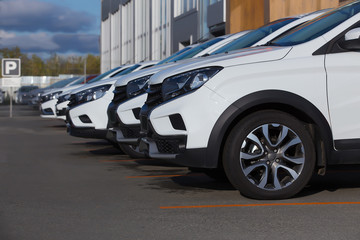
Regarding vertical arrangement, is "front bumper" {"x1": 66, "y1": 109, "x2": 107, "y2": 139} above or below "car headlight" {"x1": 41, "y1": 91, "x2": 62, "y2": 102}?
below

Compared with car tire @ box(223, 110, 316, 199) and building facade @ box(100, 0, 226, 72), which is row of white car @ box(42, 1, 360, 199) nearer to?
car tire @ box(223, 110, 316, 199)

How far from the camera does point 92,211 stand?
6051 mm

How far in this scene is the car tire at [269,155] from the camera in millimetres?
6324

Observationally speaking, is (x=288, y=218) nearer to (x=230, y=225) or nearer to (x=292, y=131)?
(x=230, y=225)

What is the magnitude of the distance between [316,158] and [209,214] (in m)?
1.32

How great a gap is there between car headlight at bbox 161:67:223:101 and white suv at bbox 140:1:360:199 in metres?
0.01

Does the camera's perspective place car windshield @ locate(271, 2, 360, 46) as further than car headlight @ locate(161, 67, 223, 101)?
Yes

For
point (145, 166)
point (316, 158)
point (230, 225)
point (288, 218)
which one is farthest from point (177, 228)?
point (145, 166)

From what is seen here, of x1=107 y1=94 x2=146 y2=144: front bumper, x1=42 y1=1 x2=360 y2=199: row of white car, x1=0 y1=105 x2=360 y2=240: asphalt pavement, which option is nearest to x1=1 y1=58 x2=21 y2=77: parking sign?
x1=0 y1=105 x2=360 y2=240: asphalt pavement

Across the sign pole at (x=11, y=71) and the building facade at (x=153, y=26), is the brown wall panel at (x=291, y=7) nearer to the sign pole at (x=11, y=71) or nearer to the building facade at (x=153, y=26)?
the building facade at (x=153, y=26)

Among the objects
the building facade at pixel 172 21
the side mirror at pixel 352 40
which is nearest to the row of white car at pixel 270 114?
the side mirror at pixel 352 40

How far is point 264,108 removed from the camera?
6.51m

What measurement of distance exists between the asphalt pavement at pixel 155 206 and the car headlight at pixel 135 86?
101 centimetres

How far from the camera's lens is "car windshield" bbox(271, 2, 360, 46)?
6.76 metres
